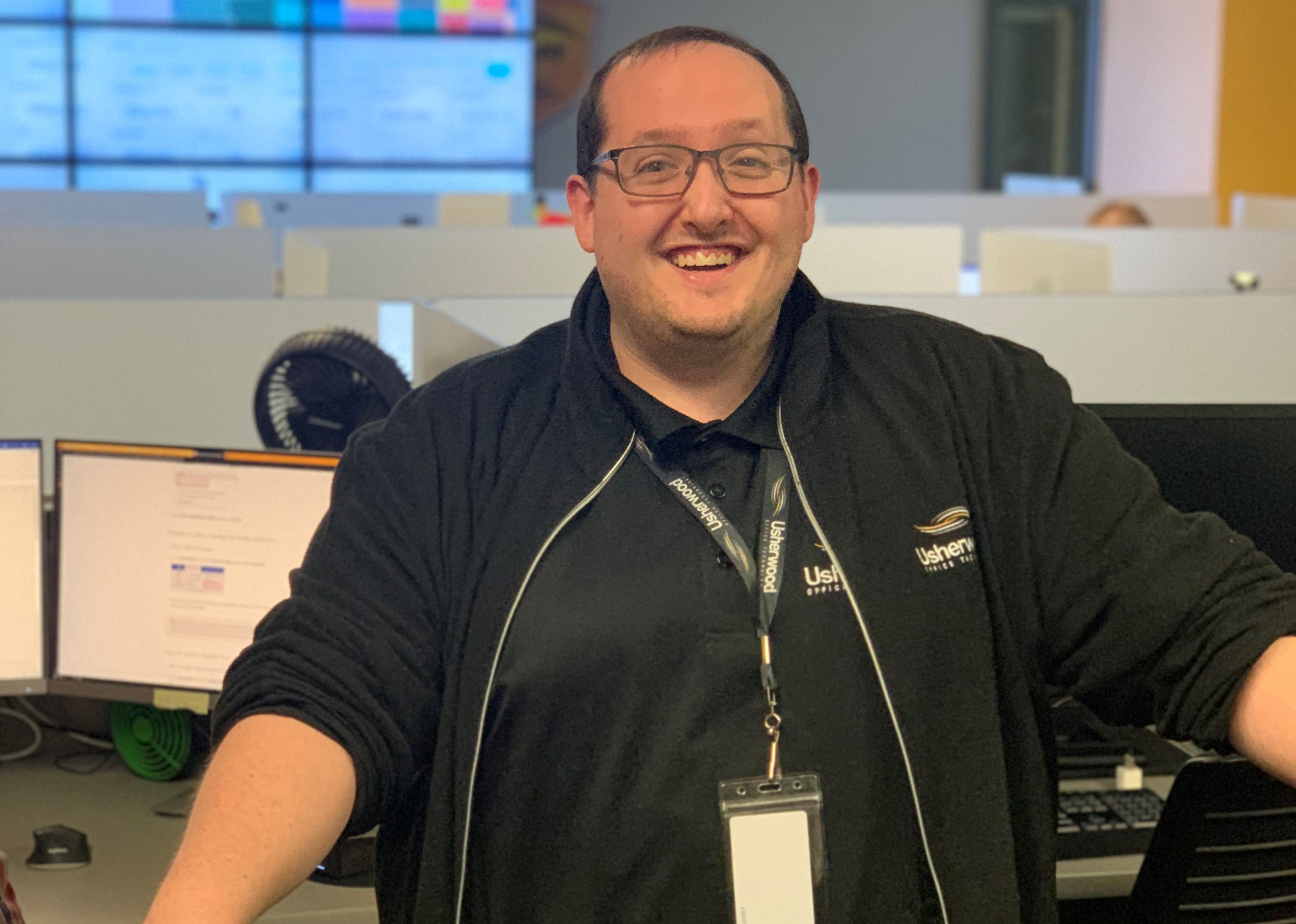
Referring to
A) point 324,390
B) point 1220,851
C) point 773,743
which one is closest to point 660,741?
point 773,743

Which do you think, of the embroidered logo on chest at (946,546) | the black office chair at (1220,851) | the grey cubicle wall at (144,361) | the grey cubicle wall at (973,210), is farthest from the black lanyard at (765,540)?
the grey cubicle wall at (973,210)

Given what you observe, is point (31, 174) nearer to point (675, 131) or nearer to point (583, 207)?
point (583, 207)

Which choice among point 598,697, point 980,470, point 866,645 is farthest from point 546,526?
point 980,470

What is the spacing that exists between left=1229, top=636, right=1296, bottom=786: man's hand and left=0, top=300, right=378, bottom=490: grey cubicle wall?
1.95 meters

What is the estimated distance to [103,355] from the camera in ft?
9.57

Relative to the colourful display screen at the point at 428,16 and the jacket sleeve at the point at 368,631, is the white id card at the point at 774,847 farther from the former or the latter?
the colourful display screen at the point at 428,16

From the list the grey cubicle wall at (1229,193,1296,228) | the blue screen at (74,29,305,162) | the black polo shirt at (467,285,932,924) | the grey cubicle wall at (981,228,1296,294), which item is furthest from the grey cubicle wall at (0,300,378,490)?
the blue screen at (74,29,305,162)

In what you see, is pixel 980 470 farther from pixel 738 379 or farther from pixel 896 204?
pixel 896 204

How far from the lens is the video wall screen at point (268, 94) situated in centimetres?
866

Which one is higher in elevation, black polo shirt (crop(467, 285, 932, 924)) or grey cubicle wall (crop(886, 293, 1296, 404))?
grey cubicle wall (crop(886, 293, 1296, 404))

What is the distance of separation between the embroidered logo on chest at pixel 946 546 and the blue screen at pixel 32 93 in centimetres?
837

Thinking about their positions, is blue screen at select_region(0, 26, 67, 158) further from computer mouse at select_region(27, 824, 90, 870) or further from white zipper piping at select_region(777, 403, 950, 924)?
white zipper piping at select_region(777, 403, 950, 924)

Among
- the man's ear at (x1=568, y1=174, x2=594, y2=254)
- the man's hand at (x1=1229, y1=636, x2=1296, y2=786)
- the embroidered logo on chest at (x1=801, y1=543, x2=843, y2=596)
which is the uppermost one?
the man's ear at (x1=568, y1=174, x2=594, y2=254)

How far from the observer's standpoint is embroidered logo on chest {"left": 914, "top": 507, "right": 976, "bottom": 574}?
1351 mm
